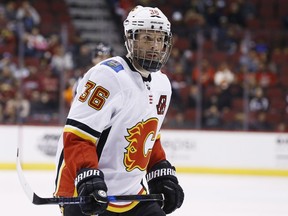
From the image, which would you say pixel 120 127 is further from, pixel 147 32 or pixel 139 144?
pixel 147 32

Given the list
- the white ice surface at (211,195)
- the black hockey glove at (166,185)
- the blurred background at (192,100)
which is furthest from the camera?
the blurred background at (192,100)

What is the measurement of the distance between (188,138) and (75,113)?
731 cm

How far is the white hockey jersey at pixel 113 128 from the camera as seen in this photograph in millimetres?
2490

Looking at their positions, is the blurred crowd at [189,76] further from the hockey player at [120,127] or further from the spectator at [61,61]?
the hockey player at [120,127]

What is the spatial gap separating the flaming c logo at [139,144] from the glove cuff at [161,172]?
0.16m

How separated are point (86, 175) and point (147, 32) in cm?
59

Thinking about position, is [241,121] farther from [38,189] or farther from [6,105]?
[38,189]

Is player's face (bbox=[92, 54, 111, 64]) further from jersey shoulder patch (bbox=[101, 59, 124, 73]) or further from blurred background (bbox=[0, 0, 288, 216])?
blurred background (bbox=[0, 0, 288, 216])

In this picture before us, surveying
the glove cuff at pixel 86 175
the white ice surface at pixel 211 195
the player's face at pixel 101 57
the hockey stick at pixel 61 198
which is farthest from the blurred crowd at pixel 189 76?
the glove cuff at pixel 86 175

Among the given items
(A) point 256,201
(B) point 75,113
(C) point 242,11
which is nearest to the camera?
(B) point 75,113

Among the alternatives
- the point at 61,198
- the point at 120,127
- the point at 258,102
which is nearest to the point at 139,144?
the point at 120,127

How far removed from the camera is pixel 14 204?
598 cm

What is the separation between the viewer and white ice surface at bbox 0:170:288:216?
5.82 meters

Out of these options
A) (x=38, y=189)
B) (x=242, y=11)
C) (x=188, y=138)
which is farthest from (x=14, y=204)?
(x=242, y=11)
